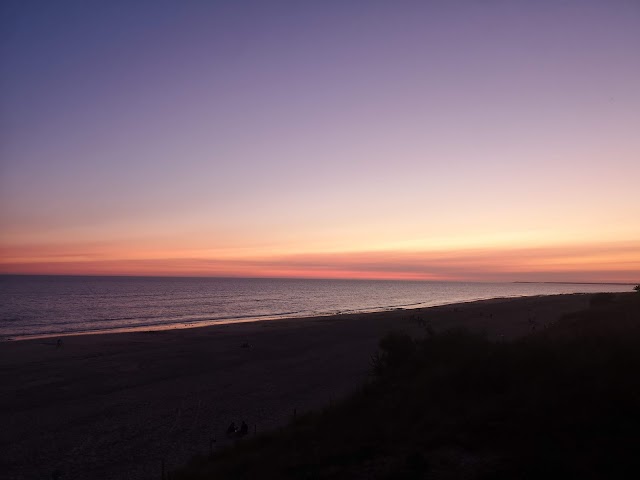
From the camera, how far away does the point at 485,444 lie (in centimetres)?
867

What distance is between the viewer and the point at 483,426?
9500mm

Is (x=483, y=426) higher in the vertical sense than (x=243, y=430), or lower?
higher

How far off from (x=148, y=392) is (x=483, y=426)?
1851 cm

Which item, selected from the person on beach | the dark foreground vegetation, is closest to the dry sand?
the person on beach

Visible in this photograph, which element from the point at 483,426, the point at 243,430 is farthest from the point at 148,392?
the point at 483,426

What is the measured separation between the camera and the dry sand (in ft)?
49.0

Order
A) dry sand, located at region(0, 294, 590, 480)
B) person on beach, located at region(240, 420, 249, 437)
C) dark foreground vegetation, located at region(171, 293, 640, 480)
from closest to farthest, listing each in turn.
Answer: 1. dark foreground vegetation, located at region(171, 293, 640, 480)
2. dry sand, located at region(0, 294, 590, 480)
3. person on beach, located at region(240, 420, 249, 437)

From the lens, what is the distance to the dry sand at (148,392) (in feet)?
49.0

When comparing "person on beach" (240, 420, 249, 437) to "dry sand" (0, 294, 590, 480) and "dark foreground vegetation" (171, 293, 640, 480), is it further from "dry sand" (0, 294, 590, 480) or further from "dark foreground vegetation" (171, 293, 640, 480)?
"dark foreground vegetation" (171, 293, 640, 480)

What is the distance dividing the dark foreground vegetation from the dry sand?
166 inches

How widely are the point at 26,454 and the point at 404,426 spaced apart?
42.5 ft

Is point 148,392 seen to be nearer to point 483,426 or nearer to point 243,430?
point 243,430

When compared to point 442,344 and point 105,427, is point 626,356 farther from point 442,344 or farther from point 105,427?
point 105,427

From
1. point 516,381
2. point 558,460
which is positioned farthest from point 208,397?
point 558,460
